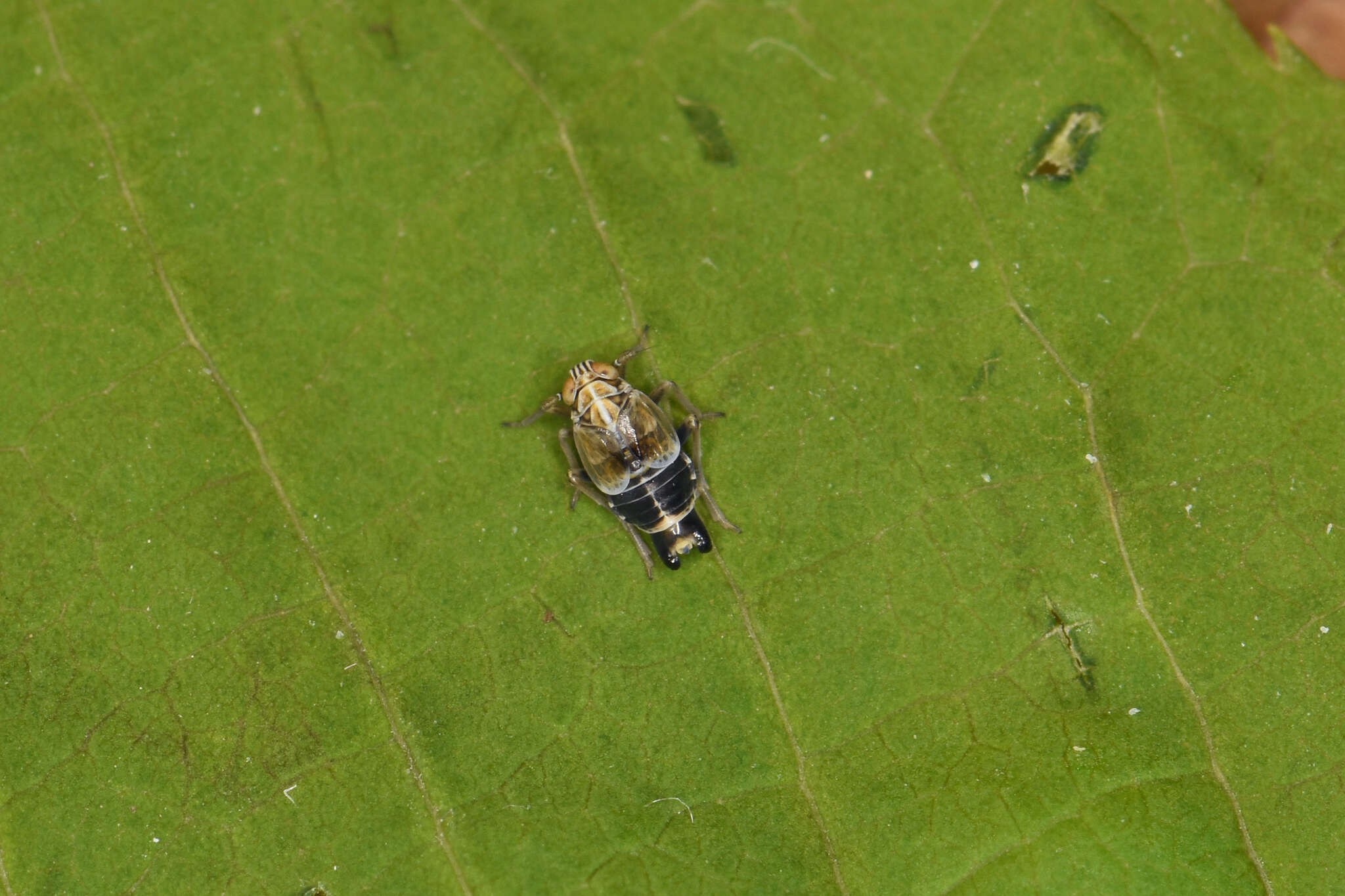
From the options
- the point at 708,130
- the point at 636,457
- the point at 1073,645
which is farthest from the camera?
the point at 708,130

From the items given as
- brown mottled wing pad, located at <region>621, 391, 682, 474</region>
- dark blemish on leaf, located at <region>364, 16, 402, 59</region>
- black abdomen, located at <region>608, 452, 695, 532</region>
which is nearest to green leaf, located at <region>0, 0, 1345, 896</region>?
dark blemish on leaf, located at <region>364, 16, 402, 59</region>

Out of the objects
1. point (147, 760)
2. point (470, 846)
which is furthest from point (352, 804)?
point (147, 760)

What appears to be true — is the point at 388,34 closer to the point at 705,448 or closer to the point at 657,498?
the point at 705,448

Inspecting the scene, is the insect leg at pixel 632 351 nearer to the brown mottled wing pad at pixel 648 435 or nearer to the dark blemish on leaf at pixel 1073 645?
the brown mottled wing pad at pixel 648 435

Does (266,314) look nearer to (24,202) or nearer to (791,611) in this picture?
(24,202)

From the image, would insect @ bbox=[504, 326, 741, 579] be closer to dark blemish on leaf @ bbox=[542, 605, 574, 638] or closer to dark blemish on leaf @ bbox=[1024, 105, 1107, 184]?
dark blemish on leaf @ bbox=[542, 605, 574, 638]

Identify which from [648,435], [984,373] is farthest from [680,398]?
[984,373]
